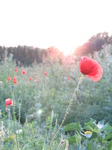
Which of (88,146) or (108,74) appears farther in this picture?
(108,74)

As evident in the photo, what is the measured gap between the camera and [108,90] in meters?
3.13

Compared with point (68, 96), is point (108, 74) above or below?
above

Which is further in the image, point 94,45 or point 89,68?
point 94,45

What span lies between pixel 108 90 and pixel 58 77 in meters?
2.39

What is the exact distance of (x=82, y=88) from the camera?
→ 3.67 meters

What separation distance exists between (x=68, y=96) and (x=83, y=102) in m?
0.23

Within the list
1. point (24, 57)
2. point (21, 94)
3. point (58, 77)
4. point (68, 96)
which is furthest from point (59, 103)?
point (24, 57)

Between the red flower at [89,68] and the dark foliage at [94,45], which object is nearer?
the red flower at [89,68]

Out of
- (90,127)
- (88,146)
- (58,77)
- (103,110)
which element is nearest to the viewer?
(88,146)

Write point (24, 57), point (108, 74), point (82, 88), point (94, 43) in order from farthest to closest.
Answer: point (24, 57), point (94, 43), point (82, 88), point (108, 74)

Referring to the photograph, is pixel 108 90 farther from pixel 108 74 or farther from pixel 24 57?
pixel 24 57

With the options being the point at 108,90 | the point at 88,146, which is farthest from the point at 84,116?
the point at 88,146

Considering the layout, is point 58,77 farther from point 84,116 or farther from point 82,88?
point 84,116

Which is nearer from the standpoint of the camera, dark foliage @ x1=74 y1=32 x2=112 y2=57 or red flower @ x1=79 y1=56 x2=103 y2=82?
red flower @ x1=79 y1=56 x2=103 y2=82
